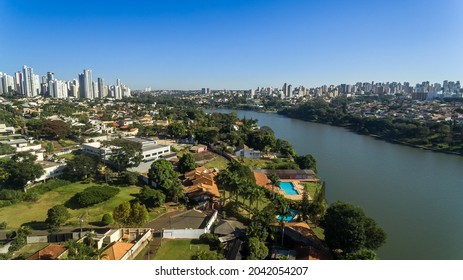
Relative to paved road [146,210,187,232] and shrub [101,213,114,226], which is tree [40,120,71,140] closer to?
shrub [101,213,114,226]

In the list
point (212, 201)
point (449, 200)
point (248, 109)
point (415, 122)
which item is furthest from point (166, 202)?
point (248, 109)

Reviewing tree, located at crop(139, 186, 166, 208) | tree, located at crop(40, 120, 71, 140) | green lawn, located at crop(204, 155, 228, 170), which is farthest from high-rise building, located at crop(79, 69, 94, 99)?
tree, located at crop(139, 186, 166, 208)

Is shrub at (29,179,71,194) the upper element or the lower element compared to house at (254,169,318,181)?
upper

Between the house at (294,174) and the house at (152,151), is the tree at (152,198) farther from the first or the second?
the house at (294,174)

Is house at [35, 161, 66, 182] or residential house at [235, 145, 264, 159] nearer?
house at [35, 161, 66, 182]

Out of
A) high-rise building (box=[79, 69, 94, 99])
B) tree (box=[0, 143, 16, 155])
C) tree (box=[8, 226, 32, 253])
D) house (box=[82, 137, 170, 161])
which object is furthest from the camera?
high-rise building (box=[79, 69, 94, 99])

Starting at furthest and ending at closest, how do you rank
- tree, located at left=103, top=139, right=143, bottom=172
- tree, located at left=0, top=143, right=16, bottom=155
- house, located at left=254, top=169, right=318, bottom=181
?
tree, located at left=0, top=143, right=16, bottom=155 → house, located at left=254, top=169, right=318, bottom=181 → tree, located at left=103, top=139, right=143, bottom=172
